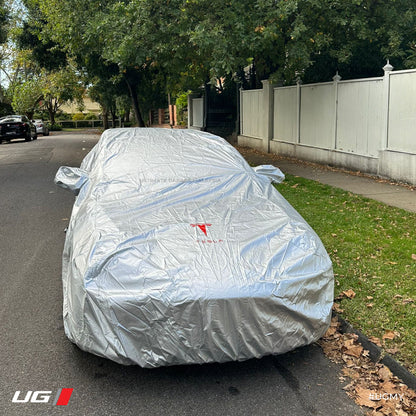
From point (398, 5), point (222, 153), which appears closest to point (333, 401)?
point (222, 153)

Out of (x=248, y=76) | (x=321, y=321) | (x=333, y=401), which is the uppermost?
(x=248, y=76)

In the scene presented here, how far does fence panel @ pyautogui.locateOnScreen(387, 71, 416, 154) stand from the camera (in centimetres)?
1018

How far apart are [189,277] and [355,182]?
8393 millimetres

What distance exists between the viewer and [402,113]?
10.5 m

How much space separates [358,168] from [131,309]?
32.8 feet

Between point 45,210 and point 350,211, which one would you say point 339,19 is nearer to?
point 350,211

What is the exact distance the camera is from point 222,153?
5.58 m

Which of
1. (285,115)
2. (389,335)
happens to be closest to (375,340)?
(389,335)

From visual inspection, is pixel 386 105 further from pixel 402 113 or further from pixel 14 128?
pixel 14 128

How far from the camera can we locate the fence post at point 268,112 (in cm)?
1762

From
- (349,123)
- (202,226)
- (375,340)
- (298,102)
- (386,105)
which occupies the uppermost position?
(298,102)

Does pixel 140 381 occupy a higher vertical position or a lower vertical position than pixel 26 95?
lower

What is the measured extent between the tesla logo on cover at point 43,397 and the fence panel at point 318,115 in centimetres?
1138

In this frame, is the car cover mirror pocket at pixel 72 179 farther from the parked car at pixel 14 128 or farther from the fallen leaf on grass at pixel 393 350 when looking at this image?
the parked car at pixel 14 128
